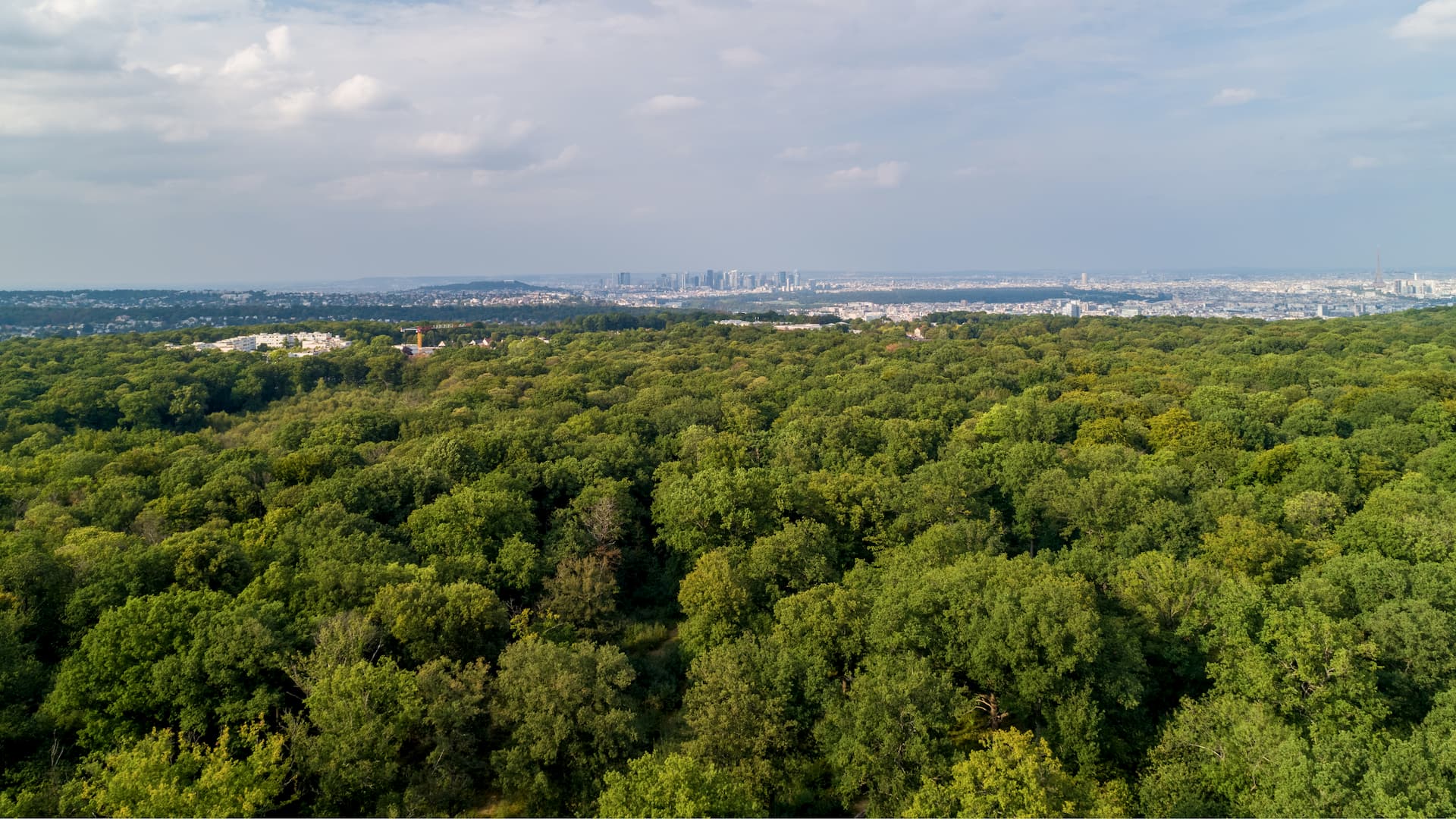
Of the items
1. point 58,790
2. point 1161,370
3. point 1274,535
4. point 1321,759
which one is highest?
point 1161,370

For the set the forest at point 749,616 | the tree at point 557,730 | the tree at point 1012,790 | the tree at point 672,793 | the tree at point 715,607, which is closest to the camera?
the tree at point 672,793

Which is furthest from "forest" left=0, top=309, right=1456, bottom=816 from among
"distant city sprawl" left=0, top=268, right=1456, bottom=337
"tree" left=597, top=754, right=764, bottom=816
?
"distant city sprawl" left=0, top=268, right=1456, bottom=337

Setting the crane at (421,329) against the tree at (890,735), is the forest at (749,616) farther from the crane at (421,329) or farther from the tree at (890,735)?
the crane at (421,329)

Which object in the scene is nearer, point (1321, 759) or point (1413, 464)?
point (1321, 759)

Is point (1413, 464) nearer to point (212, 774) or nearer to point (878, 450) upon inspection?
point (878, 450)

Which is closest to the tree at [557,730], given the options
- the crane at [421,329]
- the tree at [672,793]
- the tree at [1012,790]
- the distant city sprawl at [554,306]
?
the tree at [672,793]

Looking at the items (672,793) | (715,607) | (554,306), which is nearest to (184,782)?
(672,793)

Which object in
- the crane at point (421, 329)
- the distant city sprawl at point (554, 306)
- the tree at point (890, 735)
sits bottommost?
the tree at point (890, 735)

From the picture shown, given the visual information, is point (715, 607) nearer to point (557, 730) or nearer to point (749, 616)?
point (749, 616)

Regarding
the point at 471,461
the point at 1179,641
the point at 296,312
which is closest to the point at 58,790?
the point at 471,461
